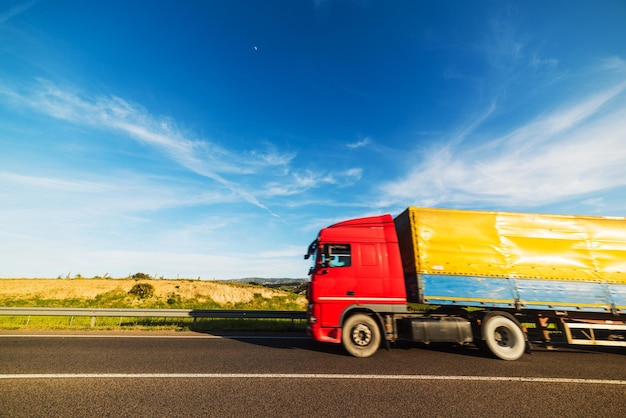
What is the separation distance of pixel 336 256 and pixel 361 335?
2.10 m

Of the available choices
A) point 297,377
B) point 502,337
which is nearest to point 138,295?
point 297,377

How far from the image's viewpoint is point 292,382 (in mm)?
4621

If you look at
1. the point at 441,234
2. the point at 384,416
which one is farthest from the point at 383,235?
the point at 384,416

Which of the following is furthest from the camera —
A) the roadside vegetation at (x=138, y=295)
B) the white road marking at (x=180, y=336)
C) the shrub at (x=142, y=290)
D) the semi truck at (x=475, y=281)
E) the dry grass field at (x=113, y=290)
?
the shrub at (x=142, y=290)

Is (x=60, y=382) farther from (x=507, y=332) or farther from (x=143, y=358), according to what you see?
(x=507, y=332)

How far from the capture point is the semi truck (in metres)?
6.89

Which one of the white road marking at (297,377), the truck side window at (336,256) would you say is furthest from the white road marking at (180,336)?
the white road marking at (297,377)

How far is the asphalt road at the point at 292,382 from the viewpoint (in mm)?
3662

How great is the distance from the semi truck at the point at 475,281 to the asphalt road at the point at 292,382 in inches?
23.0

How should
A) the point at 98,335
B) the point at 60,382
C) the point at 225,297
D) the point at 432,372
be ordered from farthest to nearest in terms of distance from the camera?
1. the point at 225,297
2. the point at 98,335
3. the point at 432,372
4. the point at 60,382

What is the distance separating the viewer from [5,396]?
153 inches

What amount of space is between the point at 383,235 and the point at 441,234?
5.18 feet

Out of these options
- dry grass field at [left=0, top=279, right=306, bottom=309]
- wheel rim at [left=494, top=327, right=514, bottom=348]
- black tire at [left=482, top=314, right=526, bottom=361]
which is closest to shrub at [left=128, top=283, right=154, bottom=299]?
dry grass field at [left=0, top=279, right=306, bottom=309]

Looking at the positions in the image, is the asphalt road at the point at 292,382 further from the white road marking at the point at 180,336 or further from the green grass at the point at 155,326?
the green grass at the point at 155,326
